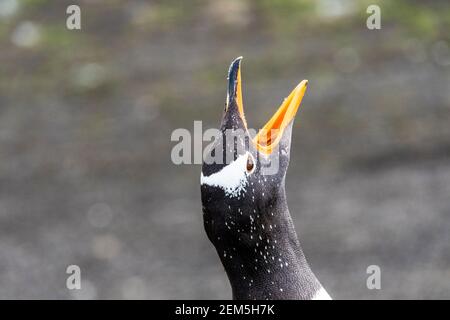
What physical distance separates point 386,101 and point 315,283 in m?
7.26

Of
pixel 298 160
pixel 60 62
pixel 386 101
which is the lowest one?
pixel 298 160

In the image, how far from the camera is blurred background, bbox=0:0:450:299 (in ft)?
30.5

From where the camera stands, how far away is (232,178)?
4082 mm

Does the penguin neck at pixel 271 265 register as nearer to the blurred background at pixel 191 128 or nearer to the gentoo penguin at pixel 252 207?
the gentoo penguin at pixel 252 207

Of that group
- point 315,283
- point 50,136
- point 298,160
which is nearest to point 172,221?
point 298,160

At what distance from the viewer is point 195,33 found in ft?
44.3

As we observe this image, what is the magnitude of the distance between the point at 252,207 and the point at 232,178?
209 mm

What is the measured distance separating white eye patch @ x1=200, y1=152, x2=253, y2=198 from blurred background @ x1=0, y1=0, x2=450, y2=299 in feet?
14.9

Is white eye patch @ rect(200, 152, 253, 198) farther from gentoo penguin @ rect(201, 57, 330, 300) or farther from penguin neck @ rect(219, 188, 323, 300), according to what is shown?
penguin neck @ rect(219, 188, 323, 300)

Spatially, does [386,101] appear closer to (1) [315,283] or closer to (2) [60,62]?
(2) [60,62]

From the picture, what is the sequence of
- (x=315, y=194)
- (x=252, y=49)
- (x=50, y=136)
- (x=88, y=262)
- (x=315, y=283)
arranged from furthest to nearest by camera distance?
(x=252, y=49), (x=50, y=136), (x=315, y=194), (x=88, y=262), (x=315, y=283)

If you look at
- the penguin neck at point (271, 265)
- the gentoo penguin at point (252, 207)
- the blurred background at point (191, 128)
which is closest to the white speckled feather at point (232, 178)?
the gentoo penguin at point (252, 207)

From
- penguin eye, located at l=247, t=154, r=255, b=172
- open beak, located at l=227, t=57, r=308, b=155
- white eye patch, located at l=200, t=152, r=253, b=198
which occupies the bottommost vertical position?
white eye patch, located at l=200, t=152, r=253, b=198

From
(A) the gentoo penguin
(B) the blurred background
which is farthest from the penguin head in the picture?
(B) the blurred background
